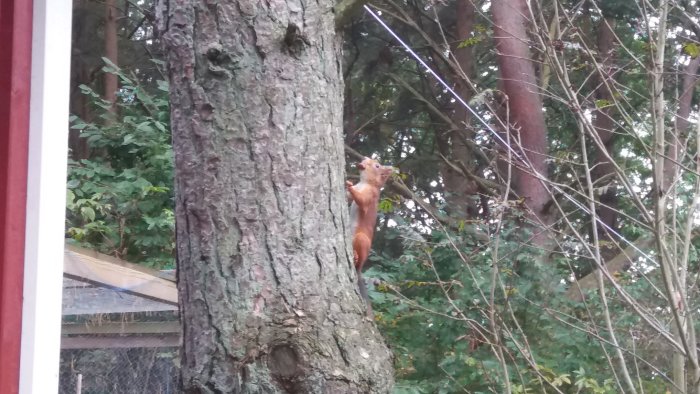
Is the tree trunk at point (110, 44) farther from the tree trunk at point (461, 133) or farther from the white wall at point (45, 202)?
the white wall at point (45, 202)

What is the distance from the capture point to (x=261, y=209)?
1.51 m

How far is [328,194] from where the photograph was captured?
1589 millimetres

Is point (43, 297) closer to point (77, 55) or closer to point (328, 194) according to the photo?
point (328, 194)

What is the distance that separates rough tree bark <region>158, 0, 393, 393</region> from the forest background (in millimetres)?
1685

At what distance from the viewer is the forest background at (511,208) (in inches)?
151

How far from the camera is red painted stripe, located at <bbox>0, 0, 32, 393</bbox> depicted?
156 cm

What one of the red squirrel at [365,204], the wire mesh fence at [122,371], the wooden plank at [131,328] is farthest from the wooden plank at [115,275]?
the red squirrel at [365,204]

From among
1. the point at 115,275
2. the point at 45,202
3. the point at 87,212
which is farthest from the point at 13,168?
the point at 87,212

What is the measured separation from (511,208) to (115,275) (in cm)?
218

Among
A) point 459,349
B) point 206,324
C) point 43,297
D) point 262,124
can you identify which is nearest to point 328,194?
point 262,124

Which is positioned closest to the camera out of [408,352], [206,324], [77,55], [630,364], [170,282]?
[206,324]

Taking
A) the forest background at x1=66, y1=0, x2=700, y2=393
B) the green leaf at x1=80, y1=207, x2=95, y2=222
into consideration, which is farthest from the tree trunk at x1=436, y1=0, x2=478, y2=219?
the green leaf at x1=80, y1=207, x2=95, y2=222

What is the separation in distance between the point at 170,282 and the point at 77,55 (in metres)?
5.46

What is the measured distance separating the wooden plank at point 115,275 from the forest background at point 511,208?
0.36 metres
